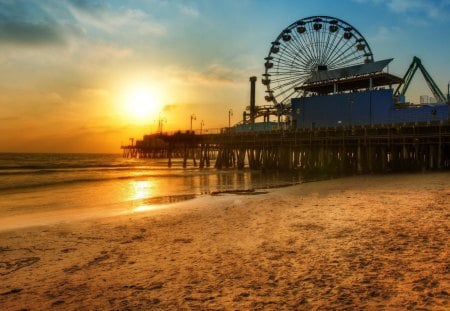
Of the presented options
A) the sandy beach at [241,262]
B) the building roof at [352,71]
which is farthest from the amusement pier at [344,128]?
the sandy beach at [241,262]

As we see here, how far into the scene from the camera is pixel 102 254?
317 inches

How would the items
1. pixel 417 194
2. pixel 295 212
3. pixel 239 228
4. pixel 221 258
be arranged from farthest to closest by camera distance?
pixel 417 194
pixel 295 212
pixel 239 228
pixel 221 258

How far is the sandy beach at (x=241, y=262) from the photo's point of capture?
5219mm

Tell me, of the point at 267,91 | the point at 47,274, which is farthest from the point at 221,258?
the point at 267,91

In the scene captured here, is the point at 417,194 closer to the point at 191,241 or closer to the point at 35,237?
the point at 191,241

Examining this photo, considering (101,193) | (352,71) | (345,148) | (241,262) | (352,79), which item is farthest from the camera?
(352,71)

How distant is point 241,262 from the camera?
696 centimetres

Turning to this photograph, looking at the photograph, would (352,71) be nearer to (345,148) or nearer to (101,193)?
(345,148)

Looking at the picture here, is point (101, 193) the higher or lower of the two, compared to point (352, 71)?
lower

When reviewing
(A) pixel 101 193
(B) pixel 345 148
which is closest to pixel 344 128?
(B) pixel 345 148

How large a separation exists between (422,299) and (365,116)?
132ft

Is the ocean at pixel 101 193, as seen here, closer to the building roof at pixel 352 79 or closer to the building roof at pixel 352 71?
the building roof at pixel 352 79

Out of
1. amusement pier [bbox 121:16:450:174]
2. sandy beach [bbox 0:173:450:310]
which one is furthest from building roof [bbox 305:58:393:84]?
sandy beach [bbox 0:173:450:310]

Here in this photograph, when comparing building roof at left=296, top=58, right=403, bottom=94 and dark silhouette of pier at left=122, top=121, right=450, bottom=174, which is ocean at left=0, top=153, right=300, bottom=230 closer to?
dark silhouette of pier at left=122, top=121, right=450, bottom=174
